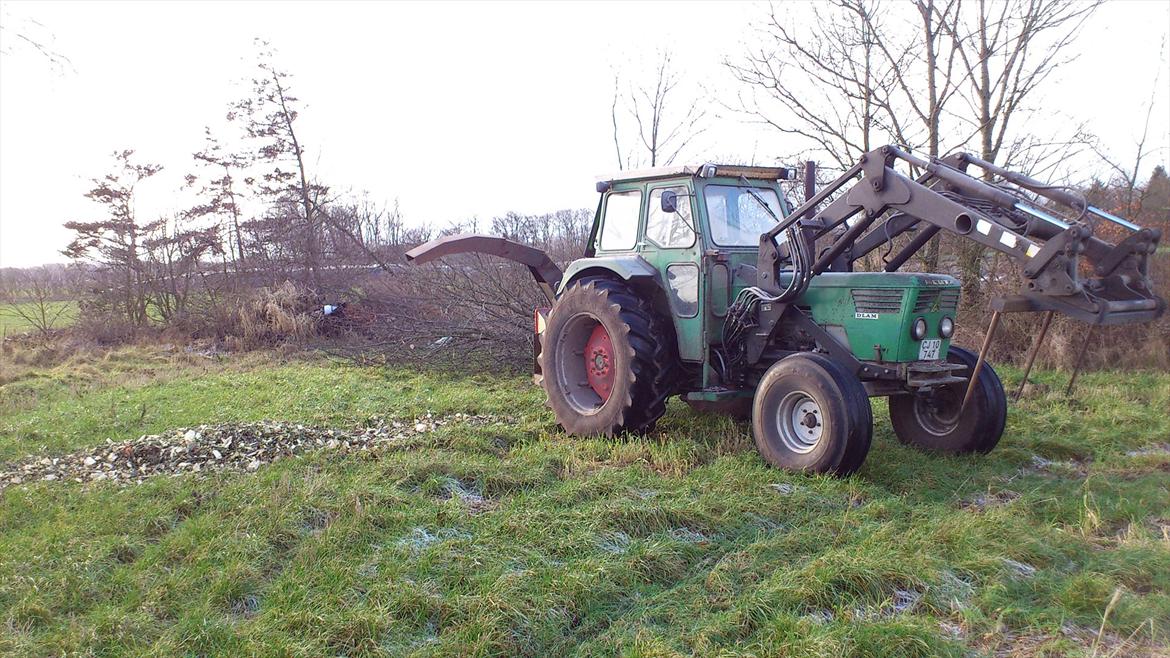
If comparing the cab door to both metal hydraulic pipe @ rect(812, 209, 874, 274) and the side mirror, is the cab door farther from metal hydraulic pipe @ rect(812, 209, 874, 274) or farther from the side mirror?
metal hydraulic pipe @ rect(812, 209, 874, 274)

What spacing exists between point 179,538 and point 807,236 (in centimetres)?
420

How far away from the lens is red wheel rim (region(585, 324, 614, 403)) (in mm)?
6645

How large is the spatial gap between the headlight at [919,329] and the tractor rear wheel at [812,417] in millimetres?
628

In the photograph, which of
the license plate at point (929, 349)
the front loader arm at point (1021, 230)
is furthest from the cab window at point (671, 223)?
the license plate at point (929, 349)

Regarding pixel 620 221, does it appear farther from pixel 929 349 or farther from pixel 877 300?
pixel 929 349

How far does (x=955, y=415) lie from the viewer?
6.01 metres

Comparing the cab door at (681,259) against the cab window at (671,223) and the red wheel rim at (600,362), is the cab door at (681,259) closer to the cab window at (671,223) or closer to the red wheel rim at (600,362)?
the cab window at (671,223)

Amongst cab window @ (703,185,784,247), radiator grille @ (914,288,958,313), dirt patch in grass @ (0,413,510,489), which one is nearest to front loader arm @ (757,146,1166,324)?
radiator grille @ (914,288,958,313)

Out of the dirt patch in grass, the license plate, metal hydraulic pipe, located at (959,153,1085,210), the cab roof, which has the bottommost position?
the dirt patch in grass

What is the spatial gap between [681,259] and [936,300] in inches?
71.8

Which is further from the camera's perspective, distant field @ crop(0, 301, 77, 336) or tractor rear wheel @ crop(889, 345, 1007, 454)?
distant field @ crop(0, 301, 77, 336)

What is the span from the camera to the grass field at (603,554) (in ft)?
10.7

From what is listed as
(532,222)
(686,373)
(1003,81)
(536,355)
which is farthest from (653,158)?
(686,373)

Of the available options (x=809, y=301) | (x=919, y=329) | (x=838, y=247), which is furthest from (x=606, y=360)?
(x=919, y=329)
